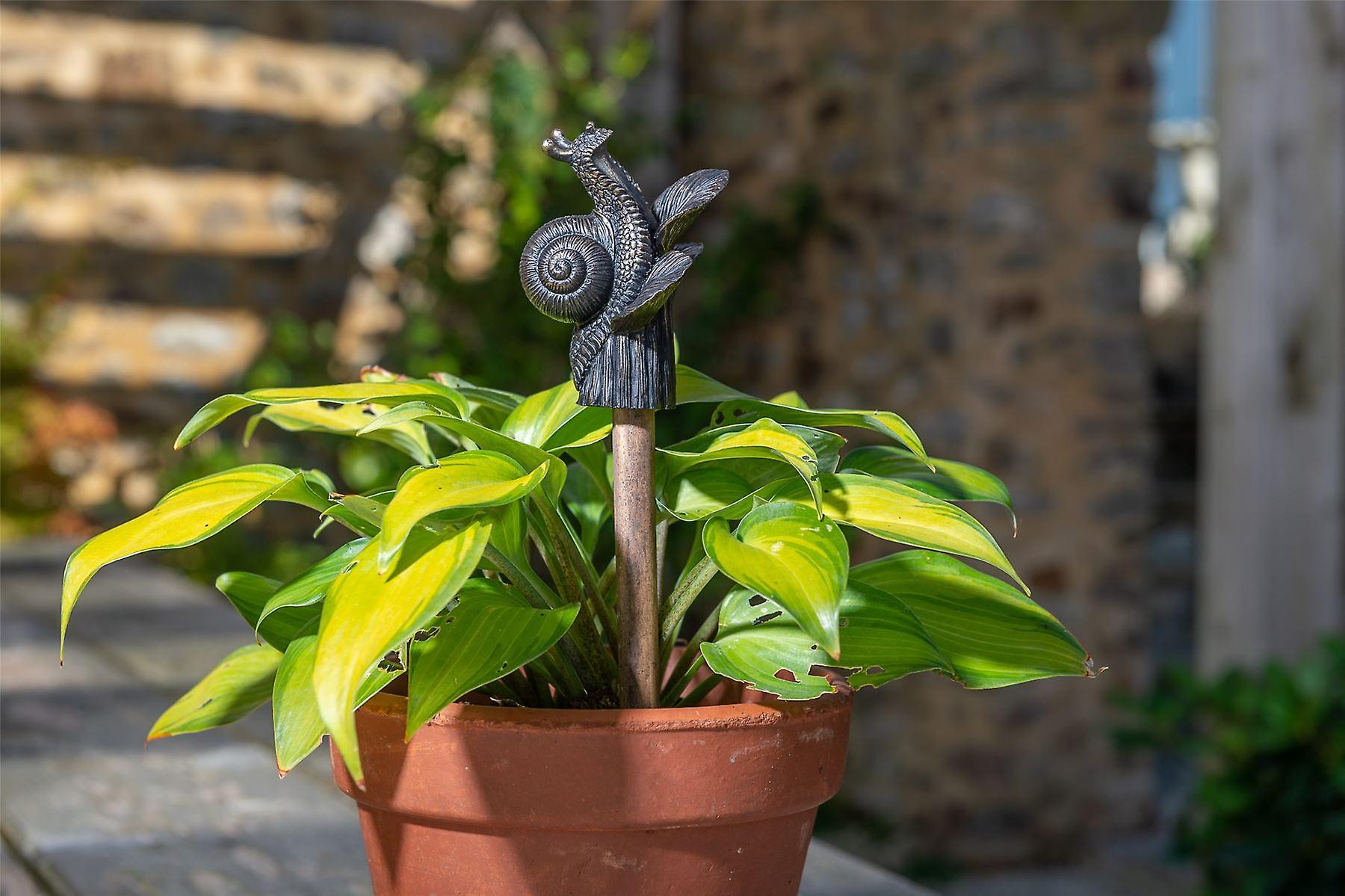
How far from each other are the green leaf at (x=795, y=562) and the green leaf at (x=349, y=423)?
10.2 inches

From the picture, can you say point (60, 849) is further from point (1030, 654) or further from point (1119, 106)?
point (1119, 106)

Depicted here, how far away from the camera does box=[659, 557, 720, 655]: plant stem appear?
0.72m

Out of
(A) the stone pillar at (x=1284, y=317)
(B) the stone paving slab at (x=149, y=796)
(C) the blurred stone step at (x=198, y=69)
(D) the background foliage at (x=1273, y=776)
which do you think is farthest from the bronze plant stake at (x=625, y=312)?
(C) the blurred stone step at (x=198, y=69)

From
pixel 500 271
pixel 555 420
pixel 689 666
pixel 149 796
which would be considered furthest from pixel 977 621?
pixel 500 271

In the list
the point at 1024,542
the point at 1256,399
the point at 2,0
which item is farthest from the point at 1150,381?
the point at 2,0

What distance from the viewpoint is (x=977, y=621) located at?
73cm

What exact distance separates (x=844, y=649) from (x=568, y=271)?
0.82ft

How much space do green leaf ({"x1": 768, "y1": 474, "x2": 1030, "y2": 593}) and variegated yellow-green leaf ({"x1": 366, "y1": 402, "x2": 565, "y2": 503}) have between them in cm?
12

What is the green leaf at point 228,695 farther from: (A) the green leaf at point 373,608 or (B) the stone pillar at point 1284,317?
(B) the stone pillar at point 1284,317

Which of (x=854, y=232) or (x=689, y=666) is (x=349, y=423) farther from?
(x=854, y=232)

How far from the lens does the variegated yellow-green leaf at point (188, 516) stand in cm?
67

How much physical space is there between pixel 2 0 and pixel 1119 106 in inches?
130

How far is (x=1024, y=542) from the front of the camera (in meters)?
3.36

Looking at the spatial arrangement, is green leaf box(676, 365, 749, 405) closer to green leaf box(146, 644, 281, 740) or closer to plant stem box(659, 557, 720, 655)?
plant stem box(659, 557, 720, 655)
